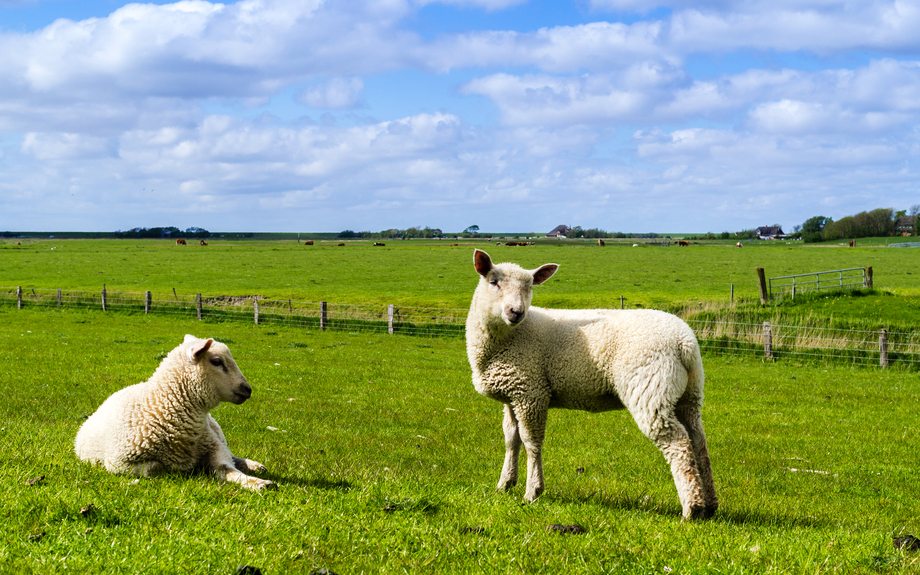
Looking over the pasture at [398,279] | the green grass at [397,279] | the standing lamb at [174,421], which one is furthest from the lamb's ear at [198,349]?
the green grass at [397,279]

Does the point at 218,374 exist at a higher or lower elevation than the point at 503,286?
lower

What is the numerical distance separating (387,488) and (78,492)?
8.81 ft

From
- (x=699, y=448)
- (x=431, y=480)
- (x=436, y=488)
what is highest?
(x=699, y=448)

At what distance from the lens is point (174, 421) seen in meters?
6.95

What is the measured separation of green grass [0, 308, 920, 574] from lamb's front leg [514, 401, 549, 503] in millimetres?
260

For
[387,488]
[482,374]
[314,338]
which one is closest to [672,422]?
[482,374]

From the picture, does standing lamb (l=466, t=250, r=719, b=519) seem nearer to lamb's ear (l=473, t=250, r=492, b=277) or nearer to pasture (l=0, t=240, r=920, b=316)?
lamb's ear (l=473, t=250, r=492, b=277)

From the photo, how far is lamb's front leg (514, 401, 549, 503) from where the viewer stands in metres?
7.29

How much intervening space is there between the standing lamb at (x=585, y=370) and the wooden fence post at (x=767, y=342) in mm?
19851

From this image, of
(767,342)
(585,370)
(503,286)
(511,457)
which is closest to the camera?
(585,370)

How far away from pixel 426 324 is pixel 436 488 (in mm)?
25152

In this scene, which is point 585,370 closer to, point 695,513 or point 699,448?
point 699,448

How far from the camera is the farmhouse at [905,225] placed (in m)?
180

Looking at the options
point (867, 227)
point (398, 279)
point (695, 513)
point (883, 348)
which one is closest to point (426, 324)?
point (883, 348)
